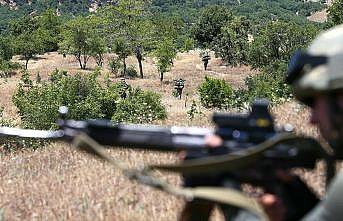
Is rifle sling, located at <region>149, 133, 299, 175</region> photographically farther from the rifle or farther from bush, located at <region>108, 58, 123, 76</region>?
bush, located at <region>108, 58, 123, 76</region>

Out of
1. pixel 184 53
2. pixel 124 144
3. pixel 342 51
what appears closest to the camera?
pixel 342 51

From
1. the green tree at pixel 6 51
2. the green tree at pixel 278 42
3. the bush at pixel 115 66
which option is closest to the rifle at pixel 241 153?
the green tree at pixel 278 42

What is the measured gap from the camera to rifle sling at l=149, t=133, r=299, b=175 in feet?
8.88

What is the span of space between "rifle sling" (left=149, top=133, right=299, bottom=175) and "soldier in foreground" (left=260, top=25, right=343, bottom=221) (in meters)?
0.22

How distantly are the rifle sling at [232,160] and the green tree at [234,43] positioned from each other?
204 ft

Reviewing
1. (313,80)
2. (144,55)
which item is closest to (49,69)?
(144,55)

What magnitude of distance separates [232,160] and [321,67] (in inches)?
22.5

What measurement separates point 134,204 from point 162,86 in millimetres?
52417

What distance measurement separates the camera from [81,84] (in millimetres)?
36562

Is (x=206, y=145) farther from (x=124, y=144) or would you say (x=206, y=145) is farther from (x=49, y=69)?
(x=49, y=69)

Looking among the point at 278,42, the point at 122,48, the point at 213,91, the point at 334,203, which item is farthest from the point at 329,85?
the point at 122,48

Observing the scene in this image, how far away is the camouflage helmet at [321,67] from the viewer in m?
2.50

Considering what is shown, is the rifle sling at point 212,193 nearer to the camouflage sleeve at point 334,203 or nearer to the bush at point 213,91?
the camouflage sleeve at point 334,203

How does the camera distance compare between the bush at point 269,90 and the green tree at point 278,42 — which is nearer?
the bush at point 269,90
